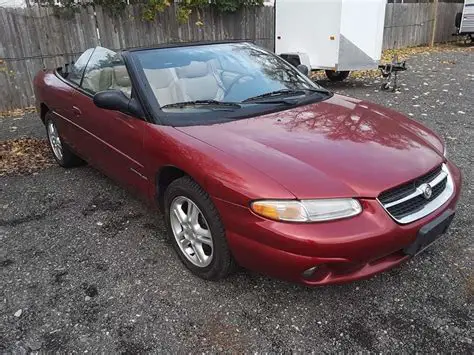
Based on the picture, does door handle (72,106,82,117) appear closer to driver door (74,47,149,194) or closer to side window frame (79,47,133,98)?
driver door (74,47,149,194)

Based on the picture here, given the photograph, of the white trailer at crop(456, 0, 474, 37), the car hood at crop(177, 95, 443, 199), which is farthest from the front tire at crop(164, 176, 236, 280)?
the white trailer at crop(456, 0, 474, 37)

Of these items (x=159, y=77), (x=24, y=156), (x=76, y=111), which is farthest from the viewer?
(x=24, y=156)

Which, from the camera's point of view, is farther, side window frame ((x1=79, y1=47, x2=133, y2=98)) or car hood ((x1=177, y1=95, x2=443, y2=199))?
side window frame ((x1=79, y1=47, x2=133, y2=98))

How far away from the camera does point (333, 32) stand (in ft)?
29.3

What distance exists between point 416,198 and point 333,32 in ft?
24.0

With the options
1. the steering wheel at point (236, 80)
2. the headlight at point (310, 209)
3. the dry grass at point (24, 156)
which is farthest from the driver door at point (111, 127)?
the dry grass at point (24, 156)

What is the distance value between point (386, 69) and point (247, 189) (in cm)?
793

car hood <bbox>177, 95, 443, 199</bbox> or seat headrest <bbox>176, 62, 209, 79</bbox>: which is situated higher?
seat headrest <bbox>176, 62, 209, 79</bbox>

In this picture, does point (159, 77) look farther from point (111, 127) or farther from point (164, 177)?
point (164, 177)

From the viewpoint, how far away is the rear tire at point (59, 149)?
15.9ft

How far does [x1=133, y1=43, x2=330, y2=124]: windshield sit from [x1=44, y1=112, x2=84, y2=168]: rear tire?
6.28 feet

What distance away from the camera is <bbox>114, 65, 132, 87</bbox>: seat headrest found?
11.0 feet

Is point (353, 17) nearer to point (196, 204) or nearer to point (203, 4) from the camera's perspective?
point (203, 4)

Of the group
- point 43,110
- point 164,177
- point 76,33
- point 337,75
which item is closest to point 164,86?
point 164,177
